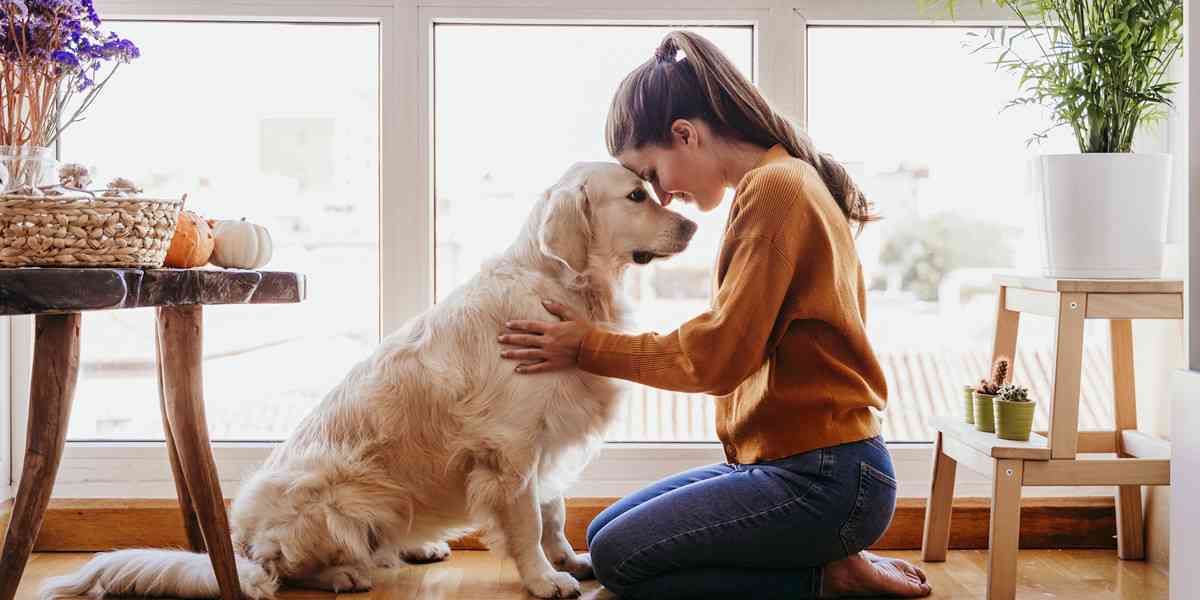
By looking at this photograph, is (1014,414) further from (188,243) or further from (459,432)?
(188,243)

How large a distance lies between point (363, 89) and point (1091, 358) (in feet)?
7.20

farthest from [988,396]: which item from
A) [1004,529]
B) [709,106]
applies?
[709,106]

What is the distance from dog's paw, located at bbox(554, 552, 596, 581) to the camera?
2.34 metres

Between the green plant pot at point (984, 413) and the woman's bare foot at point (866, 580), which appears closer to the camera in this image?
the woman's bare foot at point (866, 580)

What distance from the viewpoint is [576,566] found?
2344 millimetres

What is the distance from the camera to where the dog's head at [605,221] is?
6.98 ft

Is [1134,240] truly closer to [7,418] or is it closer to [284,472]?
[284,472]

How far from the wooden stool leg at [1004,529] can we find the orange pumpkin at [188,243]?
67.1 inches

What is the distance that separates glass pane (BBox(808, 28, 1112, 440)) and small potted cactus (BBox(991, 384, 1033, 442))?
26.1 inches

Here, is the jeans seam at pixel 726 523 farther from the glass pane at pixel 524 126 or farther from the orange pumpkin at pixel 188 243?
the orange pumpkin at pixel 188 243

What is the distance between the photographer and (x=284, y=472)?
2164 mm

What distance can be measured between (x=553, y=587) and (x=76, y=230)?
1.16 meters

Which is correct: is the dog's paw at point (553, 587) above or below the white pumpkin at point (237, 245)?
below

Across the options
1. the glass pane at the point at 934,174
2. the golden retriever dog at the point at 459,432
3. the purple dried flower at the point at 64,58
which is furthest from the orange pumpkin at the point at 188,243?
the glass pane at the point at 934,174
